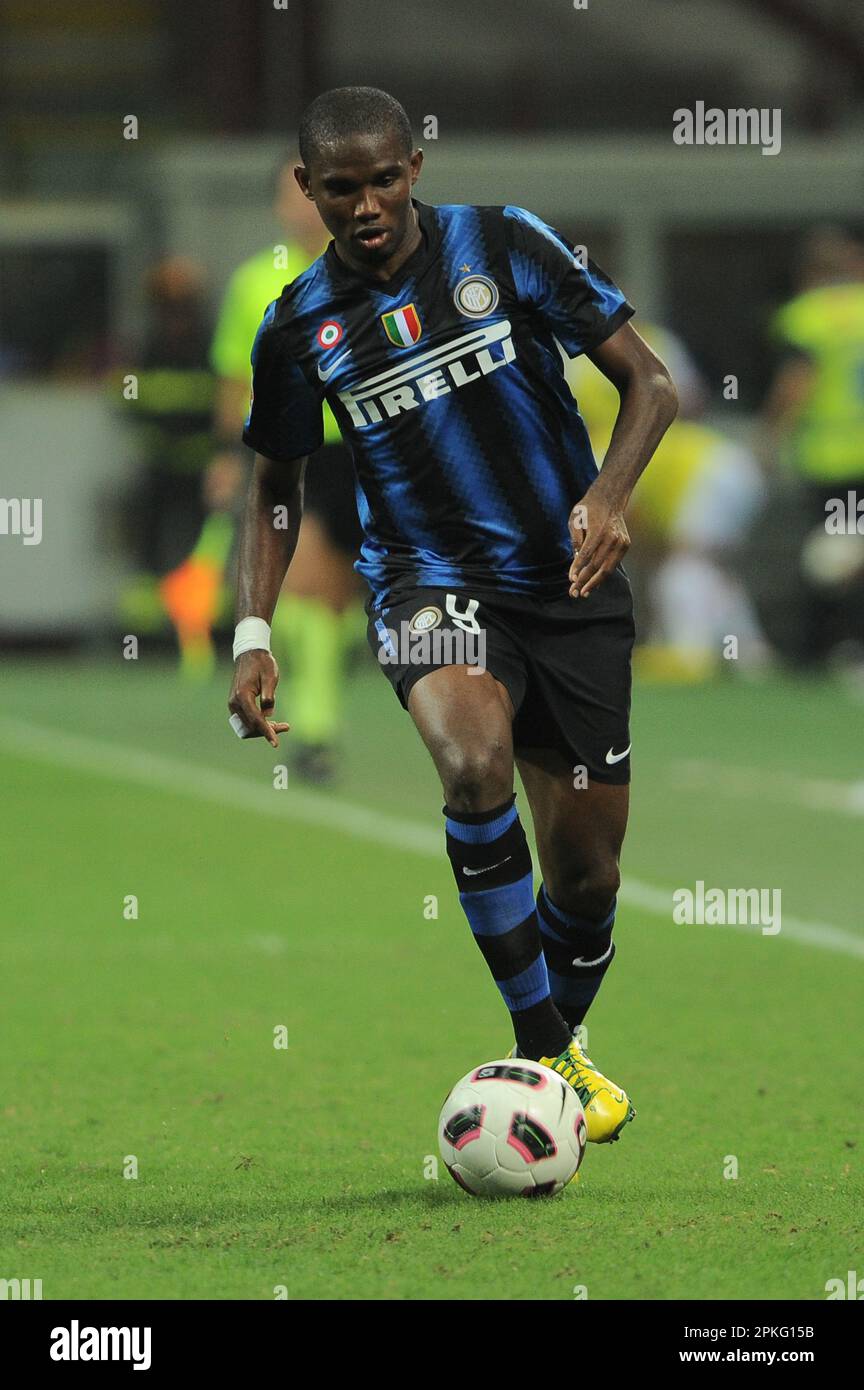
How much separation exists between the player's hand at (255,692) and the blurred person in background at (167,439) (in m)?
12.2

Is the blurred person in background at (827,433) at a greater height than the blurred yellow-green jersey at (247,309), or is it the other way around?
the blurred person in background at (827,433)

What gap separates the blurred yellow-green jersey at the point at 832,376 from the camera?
16031 millimetres

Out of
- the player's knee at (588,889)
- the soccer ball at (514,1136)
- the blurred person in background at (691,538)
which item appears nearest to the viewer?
the soccer ball at (514,1136)

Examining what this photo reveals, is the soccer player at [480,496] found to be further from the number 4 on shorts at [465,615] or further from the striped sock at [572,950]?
the striped sock at [572,950]

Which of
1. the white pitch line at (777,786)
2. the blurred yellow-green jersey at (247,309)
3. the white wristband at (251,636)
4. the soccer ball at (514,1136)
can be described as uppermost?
the blurred yellow-green jersey at (247,309)

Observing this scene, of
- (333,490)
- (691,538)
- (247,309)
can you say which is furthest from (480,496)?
(691,538)

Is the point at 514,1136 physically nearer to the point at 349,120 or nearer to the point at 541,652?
the point at 541,652

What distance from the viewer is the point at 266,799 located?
35.7 feet

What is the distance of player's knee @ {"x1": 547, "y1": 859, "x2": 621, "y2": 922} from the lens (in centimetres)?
545

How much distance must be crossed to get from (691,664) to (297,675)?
5.81m

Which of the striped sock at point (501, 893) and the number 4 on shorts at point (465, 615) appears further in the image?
the number 4 on shorts at point (465, 615)

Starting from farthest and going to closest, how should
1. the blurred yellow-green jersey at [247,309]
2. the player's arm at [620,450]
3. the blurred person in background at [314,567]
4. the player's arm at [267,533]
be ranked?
the blurred yellow-green jersey at [247,309]
the blurred person in background at [314,567]
the player's arm at [267,533]
the player's arm at [620,450]

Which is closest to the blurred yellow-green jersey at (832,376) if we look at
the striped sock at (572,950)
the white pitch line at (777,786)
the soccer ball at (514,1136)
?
the white pitch line at (777,786)
